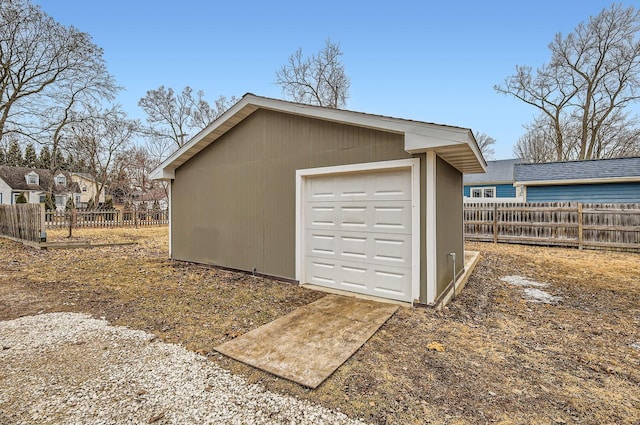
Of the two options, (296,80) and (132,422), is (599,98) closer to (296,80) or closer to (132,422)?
(296,80)

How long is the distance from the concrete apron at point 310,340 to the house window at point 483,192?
655 inches

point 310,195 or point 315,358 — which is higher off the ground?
point 310,195

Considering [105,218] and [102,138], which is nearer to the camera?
[105,218]

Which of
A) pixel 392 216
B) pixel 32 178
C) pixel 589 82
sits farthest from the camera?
pixel 32 178

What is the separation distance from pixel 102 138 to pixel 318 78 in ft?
49.8

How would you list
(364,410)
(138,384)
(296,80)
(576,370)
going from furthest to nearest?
1. (296,80)
2. (576,370)
3. (138,384)
4. (364,410)

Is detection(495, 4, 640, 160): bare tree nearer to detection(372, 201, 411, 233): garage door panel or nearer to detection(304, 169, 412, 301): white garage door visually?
detection(304, 169, 412, 301): white garage door

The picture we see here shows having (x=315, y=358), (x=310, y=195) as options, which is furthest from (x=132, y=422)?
(x=310, y=195)

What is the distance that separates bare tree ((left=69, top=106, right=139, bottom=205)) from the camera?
651 inches

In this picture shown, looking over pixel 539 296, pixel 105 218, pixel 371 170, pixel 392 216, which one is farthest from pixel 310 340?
pixel 105 218

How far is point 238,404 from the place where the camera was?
2146 millimetres

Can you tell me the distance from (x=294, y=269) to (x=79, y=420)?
3.70 metres

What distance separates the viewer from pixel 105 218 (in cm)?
1667

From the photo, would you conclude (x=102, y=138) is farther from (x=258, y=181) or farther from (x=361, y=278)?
(x=361, y=278)
